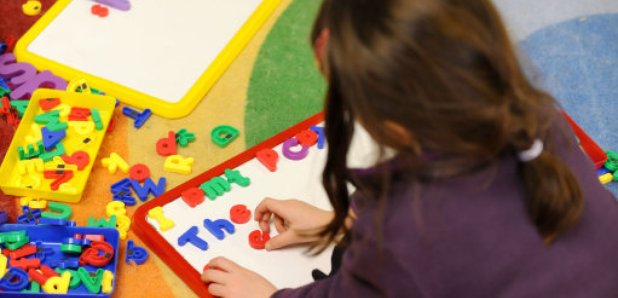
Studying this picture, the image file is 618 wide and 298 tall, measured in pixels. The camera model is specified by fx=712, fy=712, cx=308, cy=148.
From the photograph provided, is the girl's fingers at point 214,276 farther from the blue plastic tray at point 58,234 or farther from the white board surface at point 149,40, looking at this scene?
the white board surface at point 149,40

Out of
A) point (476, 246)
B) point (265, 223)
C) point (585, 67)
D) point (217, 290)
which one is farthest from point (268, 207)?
point (585, 67)

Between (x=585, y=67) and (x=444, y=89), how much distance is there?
81cm

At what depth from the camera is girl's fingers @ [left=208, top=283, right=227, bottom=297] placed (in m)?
0.91

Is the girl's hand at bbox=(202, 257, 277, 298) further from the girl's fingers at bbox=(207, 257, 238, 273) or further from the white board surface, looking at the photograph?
the white board surface

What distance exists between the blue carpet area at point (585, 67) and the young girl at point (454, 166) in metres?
0.52

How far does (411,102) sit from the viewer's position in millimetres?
581

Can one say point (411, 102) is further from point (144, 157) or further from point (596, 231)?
point (144, 157)

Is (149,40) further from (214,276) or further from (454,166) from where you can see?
(454,166)

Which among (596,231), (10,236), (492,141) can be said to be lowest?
(10,236)

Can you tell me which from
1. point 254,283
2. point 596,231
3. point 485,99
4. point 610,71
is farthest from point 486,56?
point 610,71

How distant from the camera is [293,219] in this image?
0.96 meters

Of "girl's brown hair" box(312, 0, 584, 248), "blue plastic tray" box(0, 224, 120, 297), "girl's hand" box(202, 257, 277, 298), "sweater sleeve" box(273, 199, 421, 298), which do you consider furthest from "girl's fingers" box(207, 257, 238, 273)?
"girl's brown hair" box(312, 0, 584, 248)

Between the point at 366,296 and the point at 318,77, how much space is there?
0.58m

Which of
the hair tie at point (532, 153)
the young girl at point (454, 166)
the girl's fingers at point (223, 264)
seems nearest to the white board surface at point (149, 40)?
the girl's fingers at point (223, 264)
